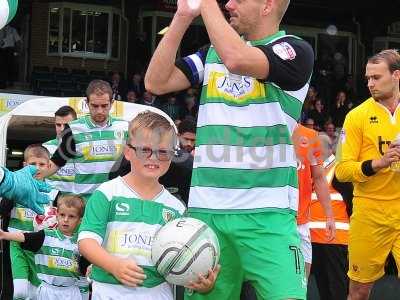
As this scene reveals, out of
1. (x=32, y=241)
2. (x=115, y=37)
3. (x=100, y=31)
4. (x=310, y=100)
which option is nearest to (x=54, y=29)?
(x=100, y=31)

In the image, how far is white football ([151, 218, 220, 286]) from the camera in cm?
327

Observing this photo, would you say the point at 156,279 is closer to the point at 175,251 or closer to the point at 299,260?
the point at 175,251

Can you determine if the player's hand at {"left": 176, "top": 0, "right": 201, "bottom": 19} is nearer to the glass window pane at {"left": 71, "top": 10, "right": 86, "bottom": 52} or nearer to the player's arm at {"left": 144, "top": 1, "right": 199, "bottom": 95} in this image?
the player's arm at {"left": 144, "top": 1, "right": 199, "bottom": 95}

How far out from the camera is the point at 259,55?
3391 millimetres

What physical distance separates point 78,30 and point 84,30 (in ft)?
0.60

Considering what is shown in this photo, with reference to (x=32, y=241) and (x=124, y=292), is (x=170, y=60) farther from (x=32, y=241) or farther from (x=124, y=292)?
(x=32, y=241)

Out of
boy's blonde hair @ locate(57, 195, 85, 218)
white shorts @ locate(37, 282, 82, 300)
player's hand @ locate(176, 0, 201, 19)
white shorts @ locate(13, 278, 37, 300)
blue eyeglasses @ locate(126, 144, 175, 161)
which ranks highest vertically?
player's hand @ locate(176, 0, 201, 19)

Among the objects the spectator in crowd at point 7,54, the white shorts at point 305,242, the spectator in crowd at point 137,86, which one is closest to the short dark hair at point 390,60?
the white shorts at point 305,242

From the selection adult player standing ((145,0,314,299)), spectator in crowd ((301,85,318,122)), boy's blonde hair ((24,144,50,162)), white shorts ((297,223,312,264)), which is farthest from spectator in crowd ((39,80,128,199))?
spectator in crowd ((301,85,318,122))

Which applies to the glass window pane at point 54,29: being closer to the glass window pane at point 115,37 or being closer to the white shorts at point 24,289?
the glass window pane at point 115,37

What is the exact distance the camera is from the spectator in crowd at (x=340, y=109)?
60.4 ft

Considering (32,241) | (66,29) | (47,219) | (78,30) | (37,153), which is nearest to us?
(32,241)

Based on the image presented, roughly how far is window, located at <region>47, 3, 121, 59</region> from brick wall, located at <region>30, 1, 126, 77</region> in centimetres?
17

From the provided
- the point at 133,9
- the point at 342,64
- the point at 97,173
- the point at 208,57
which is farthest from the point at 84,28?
the point at 208,57
